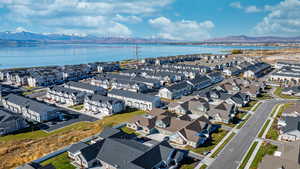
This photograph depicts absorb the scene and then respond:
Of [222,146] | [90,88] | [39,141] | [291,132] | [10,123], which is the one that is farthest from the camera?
[90,88]

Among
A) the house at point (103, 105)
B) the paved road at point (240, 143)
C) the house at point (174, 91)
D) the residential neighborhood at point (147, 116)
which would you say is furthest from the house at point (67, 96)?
the paved road at point (240, 143)

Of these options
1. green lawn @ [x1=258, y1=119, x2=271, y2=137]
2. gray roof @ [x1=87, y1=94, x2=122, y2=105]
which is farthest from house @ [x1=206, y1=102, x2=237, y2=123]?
gray roof @ [x1=87, y1=94, x2=122, y2=105]

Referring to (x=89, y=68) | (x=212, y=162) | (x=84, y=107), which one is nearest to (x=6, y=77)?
(x=89, y=68)

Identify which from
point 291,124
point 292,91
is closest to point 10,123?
point 291,124

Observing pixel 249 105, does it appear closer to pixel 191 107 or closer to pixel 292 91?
Result: pixel 191 107

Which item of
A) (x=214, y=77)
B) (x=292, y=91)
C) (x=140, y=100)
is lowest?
(x=140, y=100)
